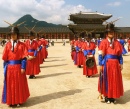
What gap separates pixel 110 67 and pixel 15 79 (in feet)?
8.63

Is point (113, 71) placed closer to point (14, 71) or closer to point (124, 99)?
point (124, 99)

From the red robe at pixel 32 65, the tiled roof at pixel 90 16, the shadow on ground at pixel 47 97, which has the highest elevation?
the tiled roof at pixel 90 16

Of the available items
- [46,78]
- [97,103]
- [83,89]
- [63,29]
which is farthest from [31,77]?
[63,29]

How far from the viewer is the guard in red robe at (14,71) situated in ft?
22.2

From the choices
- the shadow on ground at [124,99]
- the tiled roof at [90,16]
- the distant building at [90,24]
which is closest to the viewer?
the shadow on ground at [124,99]

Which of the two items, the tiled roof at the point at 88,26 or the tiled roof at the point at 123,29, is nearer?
the tiled roof at the point at 88,26

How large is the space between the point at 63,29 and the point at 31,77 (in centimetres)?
5613

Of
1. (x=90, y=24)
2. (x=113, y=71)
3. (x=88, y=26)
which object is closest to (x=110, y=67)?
(x=113, y=71)

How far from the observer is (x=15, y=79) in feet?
22.4

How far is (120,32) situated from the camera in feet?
223

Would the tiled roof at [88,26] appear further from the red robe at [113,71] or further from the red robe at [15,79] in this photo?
the red robe at [15,79]

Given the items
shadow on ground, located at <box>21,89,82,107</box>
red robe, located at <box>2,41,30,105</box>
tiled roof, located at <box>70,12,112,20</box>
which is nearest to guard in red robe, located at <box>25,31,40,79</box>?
shadow on ground, located at <box>21,89,82,107</box>

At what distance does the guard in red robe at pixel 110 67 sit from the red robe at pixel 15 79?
2192mm

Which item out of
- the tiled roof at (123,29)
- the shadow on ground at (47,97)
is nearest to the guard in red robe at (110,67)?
the shadow on ground at (47,97)
